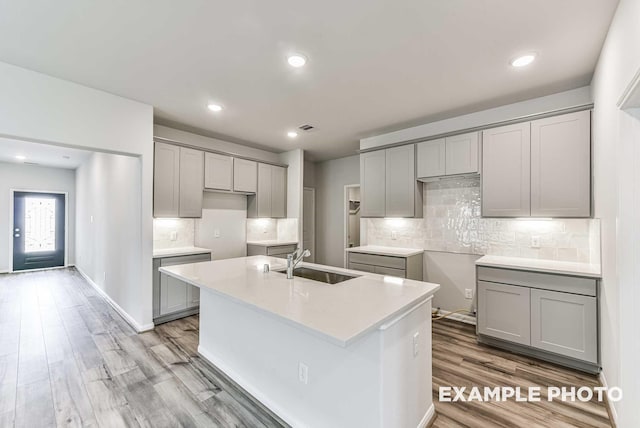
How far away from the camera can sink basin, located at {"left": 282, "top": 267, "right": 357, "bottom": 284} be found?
2227mm

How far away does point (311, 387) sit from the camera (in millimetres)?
1723

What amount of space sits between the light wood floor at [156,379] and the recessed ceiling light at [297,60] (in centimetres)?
270

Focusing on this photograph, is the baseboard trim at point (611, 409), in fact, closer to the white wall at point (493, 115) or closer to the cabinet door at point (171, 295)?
the white wall at point (493, 115)

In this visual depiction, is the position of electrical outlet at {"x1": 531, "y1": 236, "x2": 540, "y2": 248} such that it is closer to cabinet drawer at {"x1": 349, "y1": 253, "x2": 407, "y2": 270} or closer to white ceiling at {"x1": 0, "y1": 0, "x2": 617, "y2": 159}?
cabinet drawer at {"x1": 349, "y1": 253, "x2": 407, "y2": 270}

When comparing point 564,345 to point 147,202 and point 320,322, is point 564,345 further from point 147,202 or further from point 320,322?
point 147,202

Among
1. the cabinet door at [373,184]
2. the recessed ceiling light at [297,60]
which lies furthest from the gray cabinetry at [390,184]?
the recessed ceiling light at [297,60]

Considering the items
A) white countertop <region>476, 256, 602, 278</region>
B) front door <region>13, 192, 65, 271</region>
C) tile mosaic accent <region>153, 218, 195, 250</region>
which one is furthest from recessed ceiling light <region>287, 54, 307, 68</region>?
front door <region>13, 192, 65, 271</region>

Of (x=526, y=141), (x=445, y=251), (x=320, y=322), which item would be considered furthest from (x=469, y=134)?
(x=320, y=322)

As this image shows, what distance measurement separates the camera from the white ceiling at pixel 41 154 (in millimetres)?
4789

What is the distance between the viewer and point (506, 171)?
3.02m

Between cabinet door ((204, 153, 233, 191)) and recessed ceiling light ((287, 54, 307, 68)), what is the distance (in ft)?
7.74

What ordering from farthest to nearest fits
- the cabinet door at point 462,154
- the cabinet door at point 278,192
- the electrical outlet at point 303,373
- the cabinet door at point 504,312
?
the cabinet door at point 278,192 → the cabinet door at point 462,154 → the cabinet door at point 504,312 → the electrical outlet at point 303,373

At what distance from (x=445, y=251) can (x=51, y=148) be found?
696cm

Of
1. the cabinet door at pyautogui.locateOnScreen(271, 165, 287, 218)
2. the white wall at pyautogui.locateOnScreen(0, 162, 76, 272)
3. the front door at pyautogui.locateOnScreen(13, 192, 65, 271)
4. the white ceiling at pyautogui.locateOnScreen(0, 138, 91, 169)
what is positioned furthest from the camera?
the front door at pyautogui.locateOnScreen(13, 192, 65, 271)
